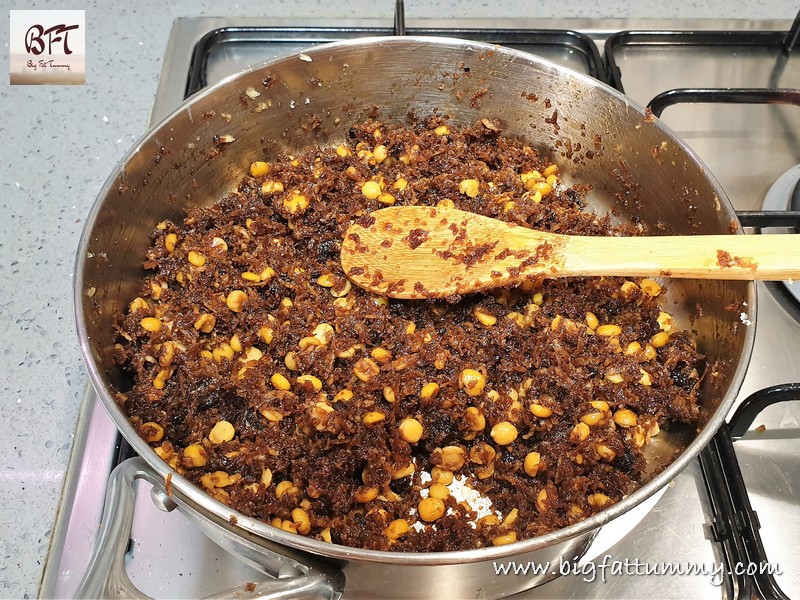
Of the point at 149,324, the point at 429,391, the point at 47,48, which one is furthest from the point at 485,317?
the point at 47,48

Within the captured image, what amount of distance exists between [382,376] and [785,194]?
1380 millimetres

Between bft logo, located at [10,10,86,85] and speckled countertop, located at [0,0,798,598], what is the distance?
0.04 m

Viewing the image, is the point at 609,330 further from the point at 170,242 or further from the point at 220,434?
the point at 170,242

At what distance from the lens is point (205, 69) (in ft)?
7.05

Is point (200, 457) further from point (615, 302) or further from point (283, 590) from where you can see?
point (615, 302)

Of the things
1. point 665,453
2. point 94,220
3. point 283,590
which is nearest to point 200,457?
point 283,590

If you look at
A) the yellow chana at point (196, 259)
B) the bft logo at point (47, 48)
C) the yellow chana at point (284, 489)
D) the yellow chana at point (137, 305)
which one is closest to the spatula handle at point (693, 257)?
the yellow chana at point (284, 489)

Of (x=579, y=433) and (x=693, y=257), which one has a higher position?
(x=693, y=257)

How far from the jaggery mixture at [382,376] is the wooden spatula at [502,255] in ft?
0.37

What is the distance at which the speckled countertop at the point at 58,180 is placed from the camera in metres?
1.61

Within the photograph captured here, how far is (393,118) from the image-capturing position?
6.95ft

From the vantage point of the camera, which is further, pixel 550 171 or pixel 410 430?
pixel 550 171

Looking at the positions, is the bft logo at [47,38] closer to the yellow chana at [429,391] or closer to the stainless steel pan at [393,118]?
the stainless steel pan at [393,118]

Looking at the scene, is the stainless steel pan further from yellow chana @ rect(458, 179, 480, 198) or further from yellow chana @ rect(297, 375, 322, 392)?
yellow chana @ rect(297, 375, 322, 392)
